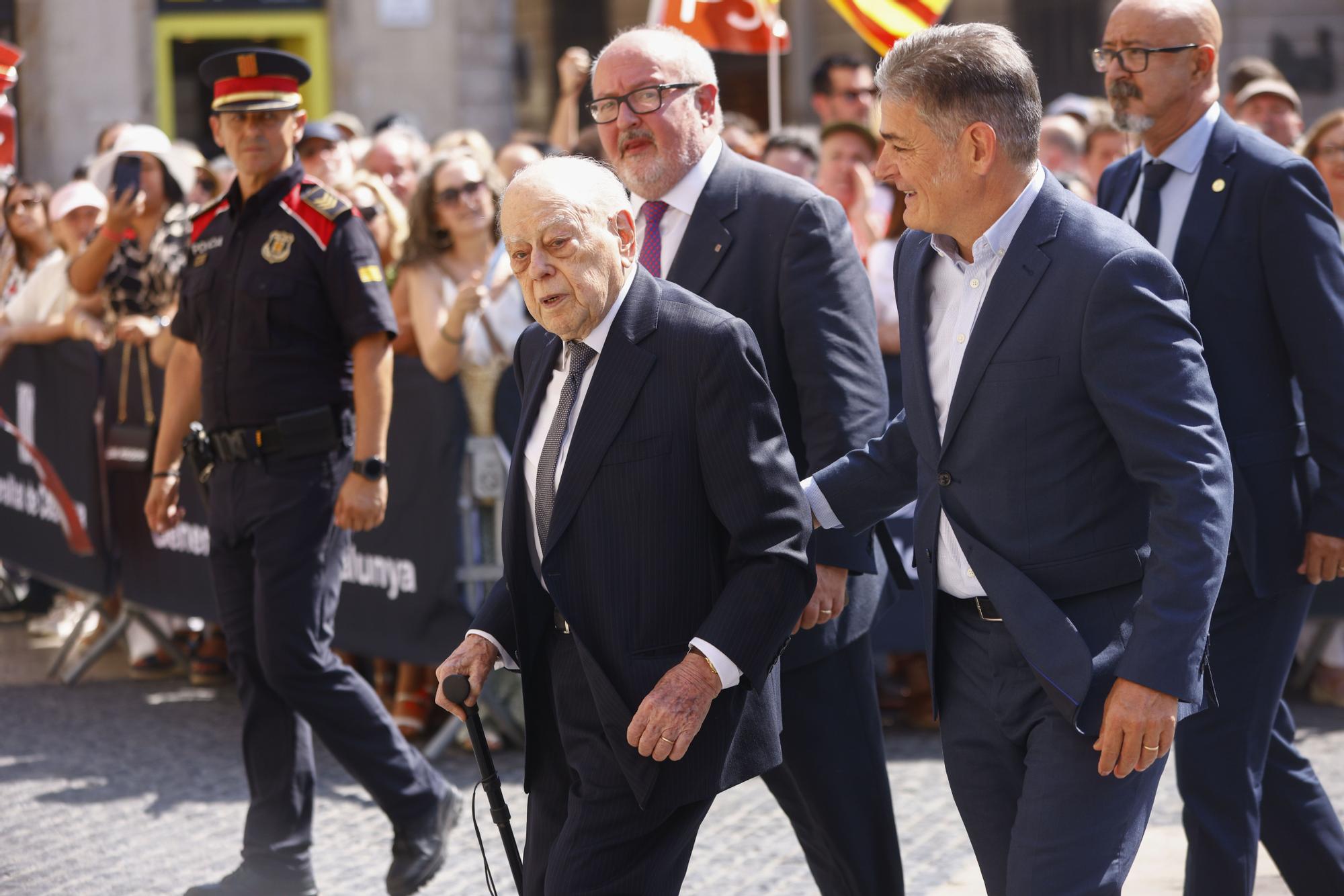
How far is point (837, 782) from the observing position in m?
4.02

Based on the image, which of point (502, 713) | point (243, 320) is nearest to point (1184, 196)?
point (243, 320)

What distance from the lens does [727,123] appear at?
10.5 meters

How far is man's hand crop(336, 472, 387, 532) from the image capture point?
5.10 m

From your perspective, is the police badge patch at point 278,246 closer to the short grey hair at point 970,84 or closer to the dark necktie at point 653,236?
the dark necktie at point 653,236

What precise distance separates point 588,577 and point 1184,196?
1.82m

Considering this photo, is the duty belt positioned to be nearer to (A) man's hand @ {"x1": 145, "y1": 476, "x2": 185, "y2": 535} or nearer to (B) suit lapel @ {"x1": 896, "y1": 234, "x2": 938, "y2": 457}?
(A) man's hand @ {"x1": 145, "y1": 476, "x2": 185, "y2": 535}

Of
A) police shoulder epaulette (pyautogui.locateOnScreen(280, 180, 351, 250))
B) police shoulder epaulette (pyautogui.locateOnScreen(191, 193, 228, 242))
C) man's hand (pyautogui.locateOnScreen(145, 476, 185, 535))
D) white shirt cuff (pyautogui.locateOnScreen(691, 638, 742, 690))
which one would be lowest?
man's hand (pyautogui.locateOnScreen(145, 476, 185, 535))

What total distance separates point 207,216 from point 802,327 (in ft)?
7.43

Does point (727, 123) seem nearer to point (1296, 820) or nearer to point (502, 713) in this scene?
point (502, 713)

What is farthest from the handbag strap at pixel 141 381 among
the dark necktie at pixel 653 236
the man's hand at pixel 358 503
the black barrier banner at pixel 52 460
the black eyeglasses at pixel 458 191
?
the dark necktie at pixel 653 236

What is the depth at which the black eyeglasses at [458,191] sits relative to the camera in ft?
23.4

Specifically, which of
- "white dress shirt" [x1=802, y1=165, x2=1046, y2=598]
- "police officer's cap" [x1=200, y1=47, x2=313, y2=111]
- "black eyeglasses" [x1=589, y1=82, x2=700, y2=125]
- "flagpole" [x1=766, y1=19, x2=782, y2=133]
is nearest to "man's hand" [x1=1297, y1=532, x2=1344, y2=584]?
"white dress shirt" [x1=802, y1=165, x2=1046, y2=598]

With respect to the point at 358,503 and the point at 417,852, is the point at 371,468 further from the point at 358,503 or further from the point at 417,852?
the point at 417,852

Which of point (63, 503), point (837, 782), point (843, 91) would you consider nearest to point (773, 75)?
point (843, 91)
